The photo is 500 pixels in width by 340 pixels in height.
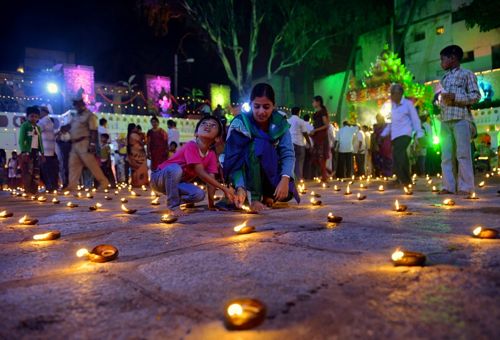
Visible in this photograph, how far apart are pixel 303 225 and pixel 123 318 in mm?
1998

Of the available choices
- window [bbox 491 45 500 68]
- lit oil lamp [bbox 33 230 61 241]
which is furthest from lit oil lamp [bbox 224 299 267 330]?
window [bbox 491 45 500 68]

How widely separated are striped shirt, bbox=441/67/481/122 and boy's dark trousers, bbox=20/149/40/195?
780 centimetres

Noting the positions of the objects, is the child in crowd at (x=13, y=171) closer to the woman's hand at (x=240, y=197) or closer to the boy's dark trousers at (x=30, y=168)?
the boy's dark trousers at (x=30, y=168)

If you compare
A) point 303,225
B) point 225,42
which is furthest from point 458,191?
point 225,42

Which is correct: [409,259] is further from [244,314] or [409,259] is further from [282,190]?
[282,190]

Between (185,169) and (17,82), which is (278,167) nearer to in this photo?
(185,169)

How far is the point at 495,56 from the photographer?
22016mm

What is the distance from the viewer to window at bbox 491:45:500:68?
21.9 m

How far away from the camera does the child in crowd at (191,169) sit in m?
4.31

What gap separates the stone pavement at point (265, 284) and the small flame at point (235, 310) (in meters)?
0.06

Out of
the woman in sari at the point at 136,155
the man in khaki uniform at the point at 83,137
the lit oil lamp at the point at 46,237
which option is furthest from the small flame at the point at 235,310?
the woman in sari at the point at 136,155

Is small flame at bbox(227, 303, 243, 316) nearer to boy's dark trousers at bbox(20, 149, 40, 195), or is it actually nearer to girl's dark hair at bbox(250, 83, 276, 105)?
girl's dark hair at bbox(250, 83, 276, 105)

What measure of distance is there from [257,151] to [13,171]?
12806mm

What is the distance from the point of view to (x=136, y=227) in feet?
10.9
